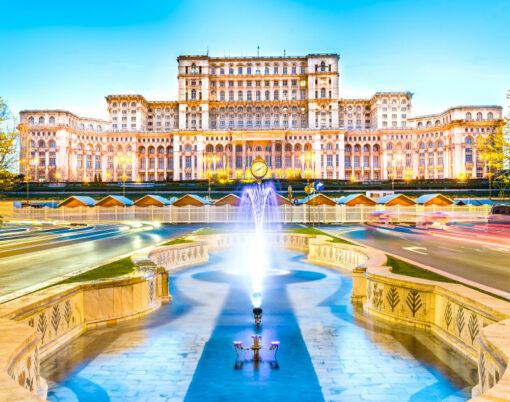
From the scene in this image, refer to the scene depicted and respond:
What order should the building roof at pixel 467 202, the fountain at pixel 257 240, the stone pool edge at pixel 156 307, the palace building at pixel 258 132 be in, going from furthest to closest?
the palace building at pixel 258 132 < the building roof at pixel 467 202 < the fountain at pixel 257 240 < the stone pool edge at pixel 156 307

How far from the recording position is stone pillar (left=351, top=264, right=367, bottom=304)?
10.5 m

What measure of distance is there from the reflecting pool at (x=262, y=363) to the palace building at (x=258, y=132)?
304ft

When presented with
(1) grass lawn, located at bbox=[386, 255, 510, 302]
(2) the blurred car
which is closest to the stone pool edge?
(1) grass lawn, located at bbox=[386, 255, 510, 302]

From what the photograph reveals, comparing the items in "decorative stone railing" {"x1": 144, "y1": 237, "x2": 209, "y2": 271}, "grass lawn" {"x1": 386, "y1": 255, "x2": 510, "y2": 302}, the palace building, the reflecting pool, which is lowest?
the reflecting pool

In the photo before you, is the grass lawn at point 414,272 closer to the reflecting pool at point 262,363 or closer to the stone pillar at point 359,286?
the stone pillar at point 359,286

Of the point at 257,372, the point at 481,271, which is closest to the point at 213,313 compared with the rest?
the point at 257,372

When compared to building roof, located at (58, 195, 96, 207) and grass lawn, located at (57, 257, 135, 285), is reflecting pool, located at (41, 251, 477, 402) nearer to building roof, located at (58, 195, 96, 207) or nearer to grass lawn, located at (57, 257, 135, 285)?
grass lawn, located at (57, 257, 135, 285)

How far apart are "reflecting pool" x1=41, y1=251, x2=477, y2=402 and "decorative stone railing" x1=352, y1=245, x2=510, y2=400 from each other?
33 cm

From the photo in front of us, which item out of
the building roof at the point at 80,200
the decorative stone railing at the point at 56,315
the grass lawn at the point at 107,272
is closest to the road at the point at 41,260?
the grass lawn at the point at 107,272

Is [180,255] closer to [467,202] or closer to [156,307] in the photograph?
[156,307]

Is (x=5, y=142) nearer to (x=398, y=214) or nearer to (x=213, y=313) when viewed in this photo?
(x=213, y=313)

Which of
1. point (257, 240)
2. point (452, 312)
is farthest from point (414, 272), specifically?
point (257, 240)

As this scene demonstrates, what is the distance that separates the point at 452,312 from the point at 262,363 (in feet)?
12.9

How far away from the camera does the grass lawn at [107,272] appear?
9.40 meters
